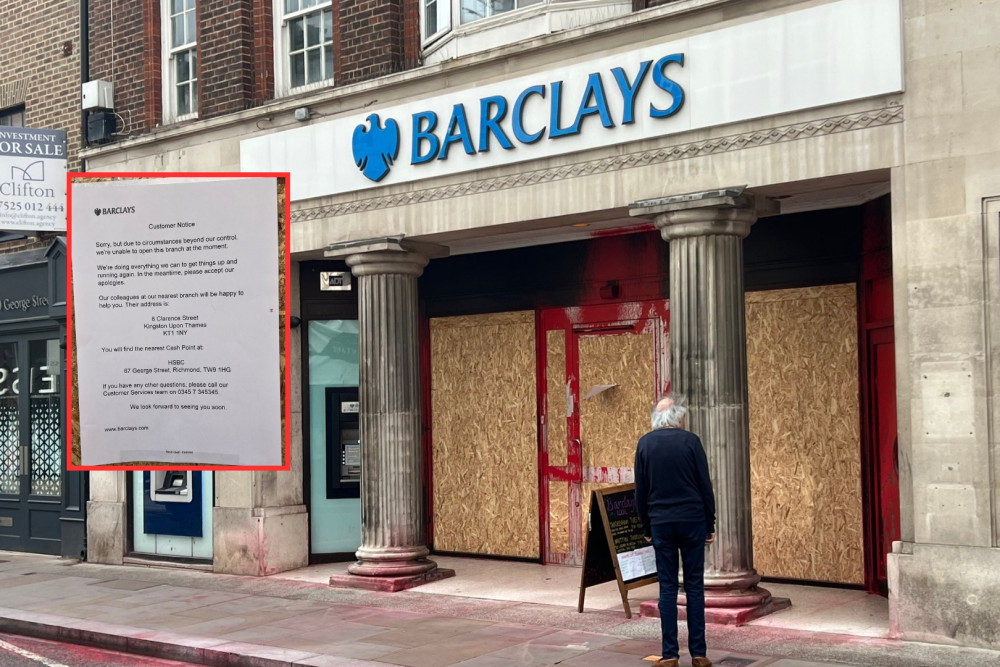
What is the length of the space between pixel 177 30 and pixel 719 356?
8.57 metres

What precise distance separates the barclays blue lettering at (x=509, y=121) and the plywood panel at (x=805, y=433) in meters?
2.38

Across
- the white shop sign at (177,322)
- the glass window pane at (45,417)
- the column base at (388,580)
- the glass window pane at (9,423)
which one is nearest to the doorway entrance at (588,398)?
the column base at (388,580)

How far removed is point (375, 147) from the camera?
11789mm

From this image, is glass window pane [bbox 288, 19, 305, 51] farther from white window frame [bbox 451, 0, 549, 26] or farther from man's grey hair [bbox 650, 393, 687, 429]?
man's grey hair [bbox 650, 393, 687, 429]

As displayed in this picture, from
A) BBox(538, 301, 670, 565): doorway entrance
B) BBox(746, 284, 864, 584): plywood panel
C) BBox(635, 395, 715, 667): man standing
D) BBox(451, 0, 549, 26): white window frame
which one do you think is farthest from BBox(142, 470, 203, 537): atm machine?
BBox(635, 395, 715, 667): man standing

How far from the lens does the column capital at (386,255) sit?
38.2 ft

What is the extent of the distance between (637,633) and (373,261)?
4.68m

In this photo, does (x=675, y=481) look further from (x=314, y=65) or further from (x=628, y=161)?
(x=314, y=65)

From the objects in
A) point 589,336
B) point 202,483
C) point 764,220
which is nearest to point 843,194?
point 764,220

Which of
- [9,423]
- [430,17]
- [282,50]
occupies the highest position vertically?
[282,50]

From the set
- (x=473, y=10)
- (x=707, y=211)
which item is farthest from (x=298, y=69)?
(x=707, y=211)

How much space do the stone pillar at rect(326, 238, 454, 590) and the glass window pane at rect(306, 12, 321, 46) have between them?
2677mm

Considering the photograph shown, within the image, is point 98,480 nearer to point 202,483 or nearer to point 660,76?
point 202,483

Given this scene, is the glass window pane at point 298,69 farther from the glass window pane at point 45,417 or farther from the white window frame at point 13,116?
the white window frame at point 13,116
